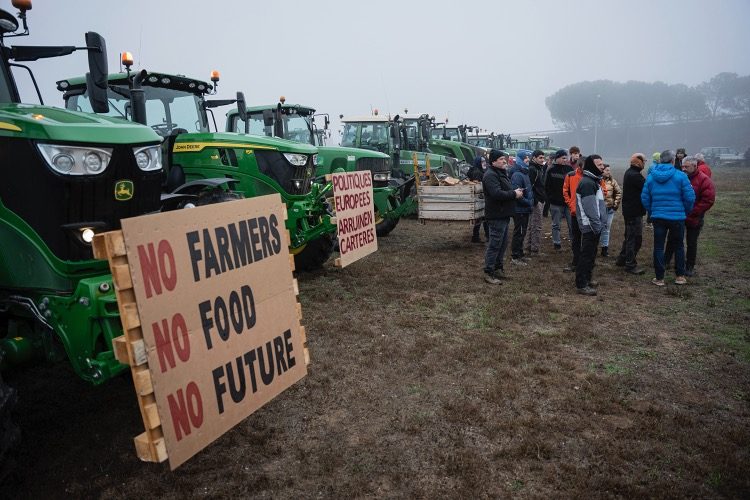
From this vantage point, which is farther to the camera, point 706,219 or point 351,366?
point 706,219

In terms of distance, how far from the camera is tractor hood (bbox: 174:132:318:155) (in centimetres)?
620

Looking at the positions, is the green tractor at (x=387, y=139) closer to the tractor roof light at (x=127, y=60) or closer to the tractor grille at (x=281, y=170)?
the tractor grille at (x=281, y=170)

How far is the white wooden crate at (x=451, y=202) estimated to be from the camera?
8867 mm

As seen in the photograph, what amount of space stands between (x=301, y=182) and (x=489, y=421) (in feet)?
14.5

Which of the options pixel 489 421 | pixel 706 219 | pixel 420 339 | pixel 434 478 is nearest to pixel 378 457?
pixel 434 478

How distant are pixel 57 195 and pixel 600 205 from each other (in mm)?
6517

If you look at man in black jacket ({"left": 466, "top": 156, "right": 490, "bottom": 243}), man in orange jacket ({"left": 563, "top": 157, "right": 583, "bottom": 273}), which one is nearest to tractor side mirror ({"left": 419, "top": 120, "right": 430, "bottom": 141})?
man in black jacket ({"left": 466, "top": 156, "right": 490, "bottom": 243})

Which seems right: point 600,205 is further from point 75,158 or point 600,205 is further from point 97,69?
point 75,158

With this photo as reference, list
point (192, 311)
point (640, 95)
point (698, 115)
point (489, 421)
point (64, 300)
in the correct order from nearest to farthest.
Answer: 1. point (192, 311)
2. point (64, 300)
3. point (489, 421)
4. point (698, 115)
5. point (640, 95)

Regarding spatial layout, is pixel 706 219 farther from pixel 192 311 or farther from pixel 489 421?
pixel 192 311

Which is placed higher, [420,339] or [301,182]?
[301,182]

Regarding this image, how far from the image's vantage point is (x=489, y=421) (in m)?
3.53

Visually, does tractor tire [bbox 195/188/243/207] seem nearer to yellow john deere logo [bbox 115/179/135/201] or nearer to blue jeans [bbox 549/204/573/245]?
yellow john deere logo [bbox 115/179/135/201]

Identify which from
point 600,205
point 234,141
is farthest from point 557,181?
point 234,141
